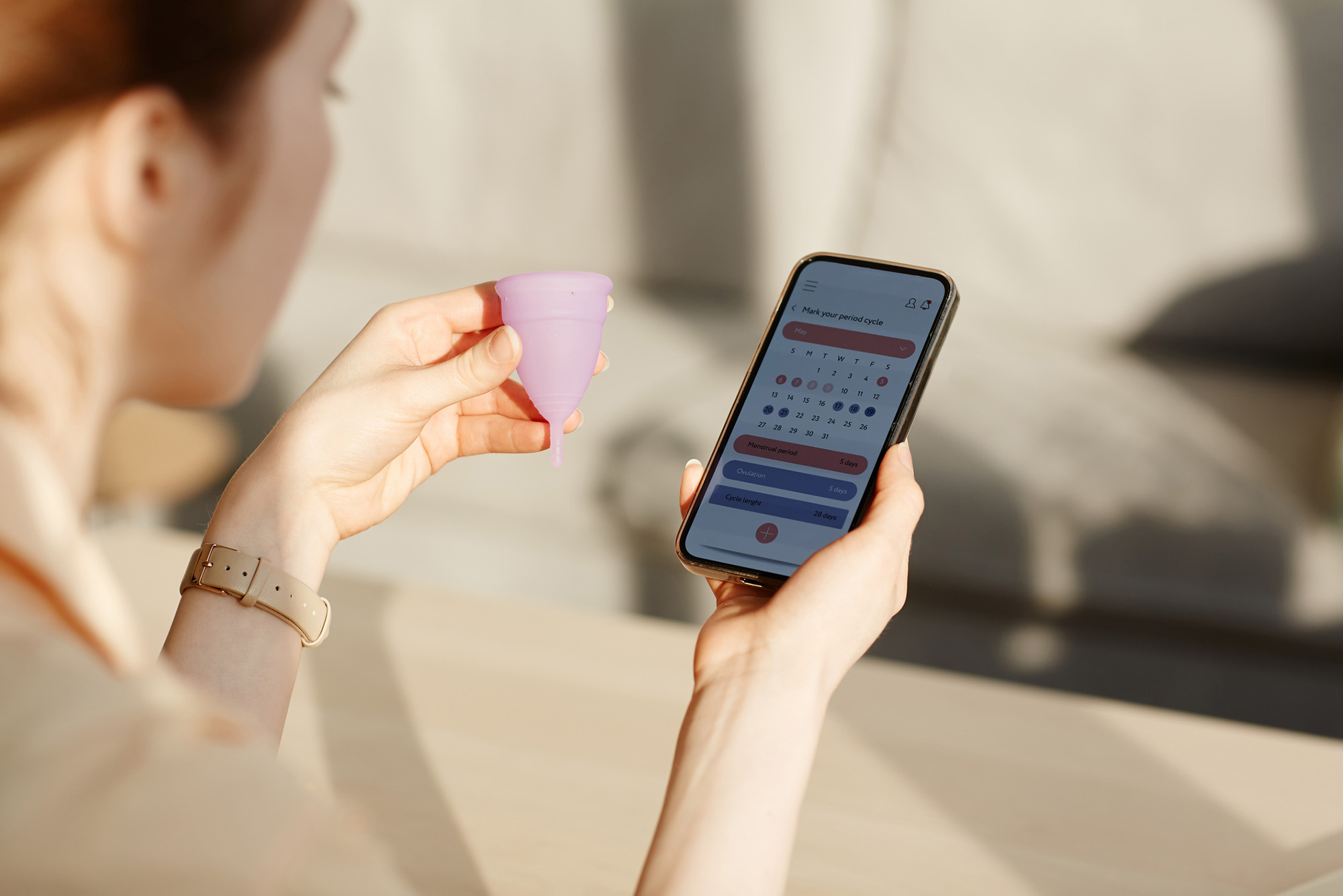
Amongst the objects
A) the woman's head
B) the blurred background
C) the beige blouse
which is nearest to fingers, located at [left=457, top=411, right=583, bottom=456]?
the woman's head

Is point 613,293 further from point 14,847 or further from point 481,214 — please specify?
point 14,847

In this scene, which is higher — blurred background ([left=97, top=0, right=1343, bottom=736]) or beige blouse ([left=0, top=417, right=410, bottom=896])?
beige blouse ([left=0, top=417, right=410, bottom=896])

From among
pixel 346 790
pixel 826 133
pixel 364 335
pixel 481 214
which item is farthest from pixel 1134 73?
pixel 346 790

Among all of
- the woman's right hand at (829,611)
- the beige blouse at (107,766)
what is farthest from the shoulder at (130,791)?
the woman's right hand at (829,611)

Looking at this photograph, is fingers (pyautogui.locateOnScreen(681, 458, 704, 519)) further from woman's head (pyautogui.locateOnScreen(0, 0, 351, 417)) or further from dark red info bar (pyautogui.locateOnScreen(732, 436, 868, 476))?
woman's head (pyautogui.locateOnScreen(0, 0, 351, 417))

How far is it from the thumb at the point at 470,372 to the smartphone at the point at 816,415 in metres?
0.15

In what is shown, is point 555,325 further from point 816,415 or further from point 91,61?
point 91,61

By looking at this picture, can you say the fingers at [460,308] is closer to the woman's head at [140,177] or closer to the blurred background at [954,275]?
the woman's head at [140,177]

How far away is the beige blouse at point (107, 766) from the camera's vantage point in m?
0.26

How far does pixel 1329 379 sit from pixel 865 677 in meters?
1.08

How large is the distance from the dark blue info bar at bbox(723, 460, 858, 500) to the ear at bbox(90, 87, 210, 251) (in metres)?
0.36

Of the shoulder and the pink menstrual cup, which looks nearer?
the shoulder

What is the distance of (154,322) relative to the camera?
17.2 inches

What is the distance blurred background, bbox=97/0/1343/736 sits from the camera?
3.85 feet
